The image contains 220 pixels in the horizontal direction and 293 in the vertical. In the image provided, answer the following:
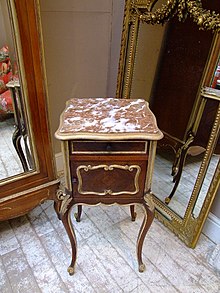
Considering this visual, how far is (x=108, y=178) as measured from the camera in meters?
1.03

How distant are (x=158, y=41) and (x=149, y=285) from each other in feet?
4.31

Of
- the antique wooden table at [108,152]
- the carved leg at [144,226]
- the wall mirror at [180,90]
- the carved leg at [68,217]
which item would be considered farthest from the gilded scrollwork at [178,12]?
the carved leg at [68,217]

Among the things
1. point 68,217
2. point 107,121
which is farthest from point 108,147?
point 68,217

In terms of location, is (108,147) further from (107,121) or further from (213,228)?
(213,228)

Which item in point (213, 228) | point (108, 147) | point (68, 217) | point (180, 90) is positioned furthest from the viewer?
point (213, 228)

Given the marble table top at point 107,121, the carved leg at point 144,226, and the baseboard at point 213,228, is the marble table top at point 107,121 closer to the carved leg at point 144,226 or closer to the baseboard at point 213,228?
the carved leg at point 144,226

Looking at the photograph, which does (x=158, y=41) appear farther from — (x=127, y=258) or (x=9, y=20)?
(x=127, y=258)

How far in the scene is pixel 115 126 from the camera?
3.12ft

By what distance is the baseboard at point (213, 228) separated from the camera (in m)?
1.43

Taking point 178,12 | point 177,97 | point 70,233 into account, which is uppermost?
point 178,12

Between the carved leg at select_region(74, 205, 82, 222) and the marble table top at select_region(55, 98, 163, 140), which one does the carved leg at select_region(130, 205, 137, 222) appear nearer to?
the carved leg at select_region(74, 205, 82, 222)

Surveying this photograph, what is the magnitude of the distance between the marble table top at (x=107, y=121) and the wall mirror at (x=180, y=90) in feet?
1.01

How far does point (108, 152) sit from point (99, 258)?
724 millimetres

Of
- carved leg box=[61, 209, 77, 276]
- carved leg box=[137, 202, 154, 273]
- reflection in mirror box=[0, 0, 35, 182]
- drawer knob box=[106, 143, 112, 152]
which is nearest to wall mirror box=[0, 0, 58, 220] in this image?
reflection in mirror box=[0, 0, 35, 182]
